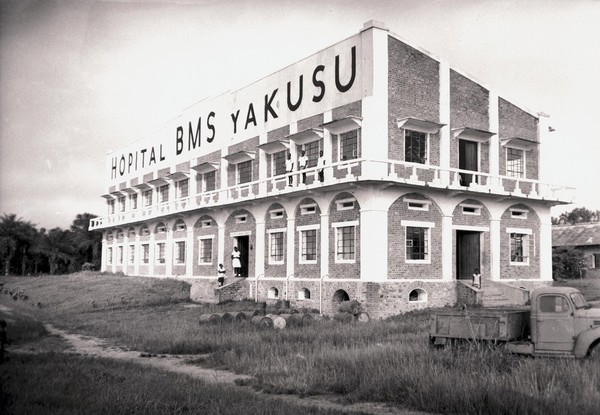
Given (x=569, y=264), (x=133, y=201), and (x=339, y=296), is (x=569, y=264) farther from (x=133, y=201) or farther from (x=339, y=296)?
(x=133, y=201)

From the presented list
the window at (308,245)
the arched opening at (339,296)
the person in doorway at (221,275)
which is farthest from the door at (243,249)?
the arched opening at (339,296)

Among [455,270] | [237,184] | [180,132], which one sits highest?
[180,132]

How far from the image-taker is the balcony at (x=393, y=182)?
24.8m

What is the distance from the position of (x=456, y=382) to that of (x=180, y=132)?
115 ft

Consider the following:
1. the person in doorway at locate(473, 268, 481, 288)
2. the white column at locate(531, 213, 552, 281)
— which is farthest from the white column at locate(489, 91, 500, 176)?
the person in doorway at locate(473, 268, 481, 288)

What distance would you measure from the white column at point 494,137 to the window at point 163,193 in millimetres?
24014

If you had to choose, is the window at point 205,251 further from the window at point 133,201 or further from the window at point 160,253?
the window at point 133,201

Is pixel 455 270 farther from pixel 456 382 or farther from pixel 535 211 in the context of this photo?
pixel 456 382

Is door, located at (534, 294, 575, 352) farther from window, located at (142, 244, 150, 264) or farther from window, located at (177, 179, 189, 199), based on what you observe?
window, located at (142, 244, 150, 264)

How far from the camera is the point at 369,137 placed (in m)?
25.5

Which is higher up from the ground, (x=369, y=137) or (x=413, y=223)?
(x=369, y=137)

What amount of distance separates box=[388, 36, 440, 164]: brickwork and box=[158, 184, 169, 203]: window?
22.8 m

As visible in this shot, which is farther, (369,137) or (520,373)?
(369,137)

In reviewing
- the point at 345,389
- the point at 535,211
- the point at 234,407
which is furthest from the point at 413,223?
the point at 234,407
